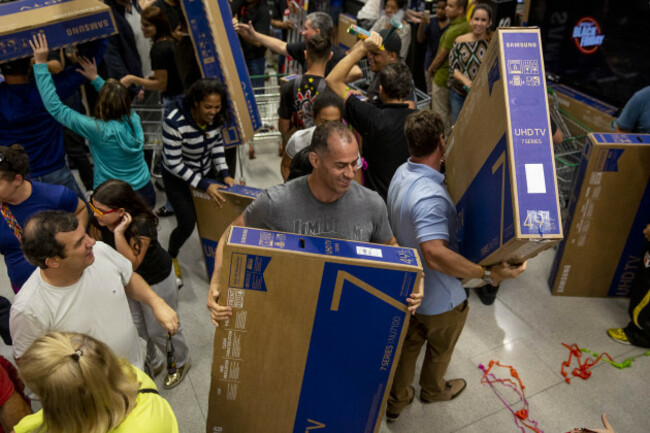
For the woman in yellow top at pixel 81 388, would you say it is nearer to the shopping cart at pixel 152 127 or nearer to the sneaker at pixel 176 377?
the sneaker at pixel 176 377

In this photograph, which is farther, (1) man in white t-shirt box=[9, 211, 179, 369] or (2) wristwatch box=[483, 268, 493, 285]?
(2) wristwatch box=[483, 268, 493, 285]

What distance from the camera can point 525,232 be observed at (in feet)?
5.66

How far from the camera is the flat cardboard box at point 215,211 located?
3088 millimetres

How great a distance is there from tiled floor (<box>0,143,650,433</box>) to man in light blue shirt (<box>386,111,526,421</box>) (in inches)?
A: 12.6

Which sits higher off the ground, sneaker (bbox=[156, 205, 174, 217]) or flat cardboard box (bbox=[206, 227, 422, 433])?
flat cardboard box (bbox=[206, 227, 422, 433])

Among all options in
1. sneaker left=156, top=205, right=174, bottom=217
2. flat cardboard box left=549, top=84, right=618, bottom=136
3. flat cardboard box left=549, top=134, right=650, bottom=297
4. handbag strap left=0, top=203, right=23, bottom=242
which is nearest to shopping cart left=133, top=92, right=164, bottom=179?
sneaker left=156, top=205, right=174, bottom=217

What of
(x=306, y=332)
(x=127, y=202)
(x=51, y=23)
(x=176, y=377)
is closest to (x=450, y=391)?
(x=306, y=332)

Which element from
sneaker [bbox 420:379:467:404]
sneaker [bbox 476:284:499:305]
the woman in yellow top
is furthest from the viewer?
sneaker [bbox 476:284:499:305]

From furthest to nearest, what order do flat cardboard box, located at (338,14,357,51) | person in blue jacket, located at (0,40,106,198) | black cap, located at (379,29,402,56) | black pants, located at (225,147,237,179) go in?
flat cardboard box, located at (338,14,357,51) → black cap, located at (379,29,402,56) → black pants, located at (225,147,237,179) → person in blue jacket, located at (0,40,106,198)

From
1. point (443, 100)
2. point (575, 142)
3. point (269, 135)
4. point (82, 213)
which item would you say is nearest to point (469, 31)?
point (443, 100)

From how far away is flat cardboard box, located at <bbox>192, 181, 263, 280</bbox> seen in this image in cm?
309

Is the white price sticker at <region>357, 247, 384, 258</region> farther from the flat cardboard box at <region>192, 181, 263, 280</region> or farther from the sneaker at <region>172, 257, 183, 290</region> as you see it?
the sneaker at <region>172, 257, 183, 290</region>

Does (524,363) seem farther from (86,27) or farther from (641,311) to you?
(86,27)

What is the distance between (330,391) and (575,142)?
377 centimetres
